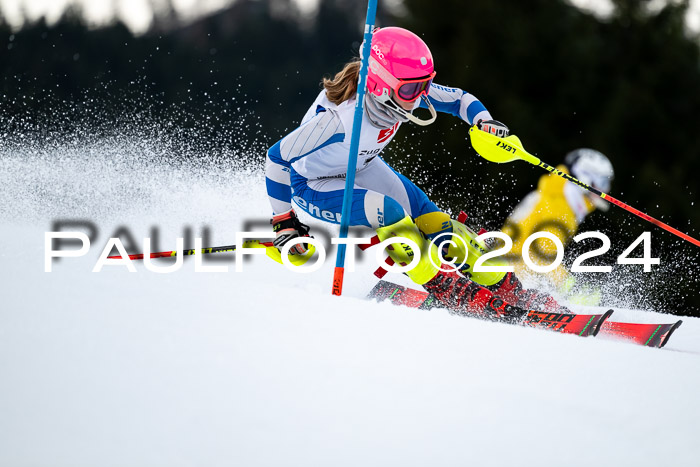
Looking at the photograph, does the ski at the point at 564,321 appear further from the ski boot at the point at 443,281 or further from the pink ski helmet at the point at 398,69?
the pink ski helmet at the point at 398,69

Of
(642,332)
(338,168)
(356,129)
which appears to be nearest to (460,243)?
(338,168)

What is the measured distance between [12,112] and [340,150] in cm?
1432

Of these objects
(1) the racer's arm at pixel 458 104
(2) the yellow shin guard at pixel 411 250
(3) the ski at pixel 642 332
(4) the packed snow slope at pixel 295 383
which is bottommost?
(3) the ski at pixel 642 332

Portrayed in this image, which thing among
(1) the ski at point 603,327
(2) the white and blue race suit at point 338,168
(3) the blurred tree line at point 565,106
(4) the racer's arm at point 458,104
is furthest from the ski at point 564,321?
(3) the blurred tree line at point 565,106

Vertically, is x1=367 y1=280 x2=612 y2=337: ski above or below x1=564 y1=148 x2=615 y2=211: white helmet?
below

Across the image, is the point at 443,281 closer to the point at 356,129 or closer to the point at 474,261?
the point at 474,261

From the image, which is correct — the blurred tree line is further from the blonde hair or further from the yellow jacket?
the blonde hair

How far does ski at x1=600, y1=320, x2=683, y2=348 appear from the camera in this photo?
3794 millimetres

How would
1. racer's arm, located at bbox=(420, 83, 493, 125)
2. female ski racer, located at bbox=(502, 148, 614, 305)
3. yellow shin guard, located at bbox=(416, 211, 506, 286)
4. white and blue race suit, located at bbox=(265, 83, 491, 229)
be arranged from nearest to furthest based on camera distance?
white and blue race suit, located at bbox=(265, 83, 491, 229), yellow shin guard, located at bbox=(416, 211, 506, 286), racer's arm, located at bbox=(420, 83, 493, 125), female ski racer, located at bbox=(502, 148, 614, 305)

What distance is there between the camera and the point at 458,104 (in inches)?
177

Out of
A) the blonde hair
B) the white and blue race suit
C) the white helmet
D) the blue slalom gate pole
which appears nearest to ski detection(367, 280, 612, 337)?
the white and blue race suit

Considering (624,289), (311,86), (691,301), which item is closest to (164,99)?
(311,86)

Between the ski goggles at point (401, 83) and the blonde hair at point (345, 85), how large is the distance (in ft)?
0.48

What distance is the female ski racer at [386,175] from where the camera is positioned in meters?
3.87
